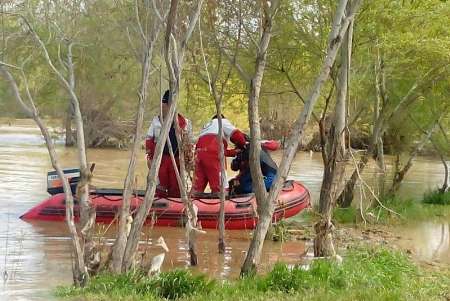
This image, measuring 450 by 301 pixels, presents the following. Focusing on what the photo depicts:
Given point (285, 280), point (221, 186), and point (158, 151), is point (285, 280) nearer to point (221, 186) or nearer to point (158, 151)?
point (158, 151)

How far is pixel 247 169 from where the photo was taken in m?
13.4

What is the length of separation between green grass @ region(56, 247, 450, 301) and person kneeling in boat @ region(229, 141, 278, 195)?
5033 millimetres

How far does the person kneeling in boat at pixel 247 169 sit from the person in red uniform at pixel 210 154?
26 centimetres

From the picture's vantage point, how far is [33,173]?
23.2m

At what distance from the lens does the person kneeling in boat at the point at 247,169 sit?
13.2 metres

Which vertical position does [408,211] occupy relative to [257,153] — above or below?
below

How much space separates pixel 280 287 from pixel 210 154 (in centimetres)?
622

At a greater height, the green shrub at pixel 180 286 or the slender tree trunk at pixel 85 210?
the slender tree trunk at pixel 85 210

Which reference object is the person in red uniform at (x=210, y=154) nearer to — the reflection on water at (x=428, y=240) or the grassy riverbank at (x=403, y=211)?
the grassy riverbank at (x=403, y=211)

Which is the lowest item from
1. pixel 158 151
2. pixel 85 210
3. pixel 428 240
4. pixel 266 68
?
pixel 428 240

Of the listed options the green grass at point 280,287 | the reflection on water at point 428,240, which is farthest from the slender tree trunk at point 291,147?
the reflection on water at point 428,240

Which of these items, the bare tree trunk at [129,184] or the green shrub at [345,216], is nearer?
the bare tree trunk at [129,184]

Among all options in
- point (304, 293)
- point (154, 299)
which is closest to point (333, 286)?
point (304, 293)

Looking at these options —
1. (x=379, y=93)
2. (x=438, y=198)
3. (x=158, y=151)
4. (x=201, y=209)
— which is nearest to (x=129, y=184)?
(x=158, y=151)
